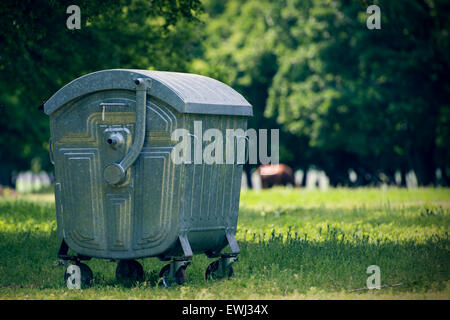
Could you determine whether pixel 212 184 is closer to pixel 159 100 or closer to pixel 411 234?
pixel 159 100

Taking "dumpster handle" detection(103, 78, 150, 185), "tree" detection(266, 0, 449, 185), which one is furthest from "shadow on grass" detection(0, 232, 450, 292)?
"tree" detection(266, 0, 449, 185)

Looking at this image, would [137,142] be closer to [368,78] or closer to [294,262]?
[294,262]

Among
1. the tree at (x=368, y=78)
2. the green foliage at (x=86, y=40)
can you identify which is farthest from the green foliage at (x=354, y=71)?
the green foliage at (x=86, y=40)

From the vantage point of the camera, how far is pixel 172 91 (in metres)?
7.49

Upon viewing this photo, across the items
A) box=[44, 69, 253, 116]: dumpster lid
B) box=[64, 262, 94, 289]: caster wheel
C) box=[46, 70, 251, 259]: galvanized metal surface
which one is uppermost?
box=[44, 69, 253, 116]: dumpster lid

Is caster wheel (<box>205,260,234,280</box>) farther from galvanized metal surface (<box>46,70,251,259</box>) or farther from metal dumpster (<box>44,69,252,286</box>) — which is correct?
galvanized metal surface (<box>46,70,251,259</box>)

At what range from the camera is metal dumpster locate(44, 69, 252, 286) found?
24.8 feet

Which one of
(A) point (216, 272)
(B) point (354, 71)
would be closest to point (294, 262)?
(A) point (216, 272)

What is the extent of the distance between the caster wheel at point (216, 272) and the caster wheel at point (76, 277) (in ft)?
4.34

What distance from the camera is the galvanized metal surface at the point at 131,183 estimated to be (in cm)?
758

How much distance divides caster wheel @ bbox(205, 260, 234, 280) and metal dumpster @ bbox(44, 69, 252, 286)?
0.13 feet

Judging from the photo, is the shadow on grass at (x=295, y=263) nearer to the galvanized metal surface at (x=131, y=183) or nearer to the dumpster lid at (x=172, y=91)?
the galvanized metal surface at (x=131, y=183)

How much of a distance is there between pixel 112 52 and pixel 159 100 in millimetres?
7179
